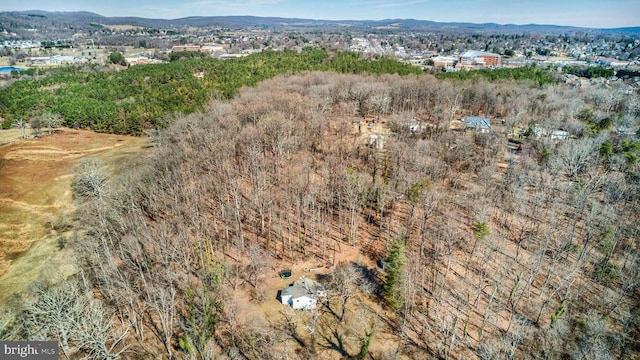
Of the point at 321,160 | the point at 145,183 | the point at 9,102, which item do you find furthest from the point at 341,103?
the point at 9,102

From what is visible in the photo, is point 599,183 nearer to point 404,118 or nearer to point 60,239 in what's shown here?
point 404,118

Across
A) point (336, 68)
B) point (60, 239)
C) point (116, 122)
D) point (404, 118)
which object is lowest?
point (60, 239)

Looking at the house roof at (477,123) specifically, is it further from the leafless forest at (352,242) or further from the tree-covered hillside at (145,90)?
the tree-covered hillside at (145,90)

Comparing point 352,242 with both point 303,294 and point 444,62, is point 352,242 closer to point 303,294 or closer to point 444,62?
point 303,294

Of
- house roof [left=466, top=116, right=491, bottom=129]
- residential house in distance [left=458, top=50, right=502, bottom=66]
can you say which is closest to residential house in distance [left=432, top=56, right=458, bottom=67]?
residential house in distance [left=458, top=50, right=502, bottom=66]

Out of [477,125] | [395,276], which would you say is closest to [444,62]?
[477,125]
